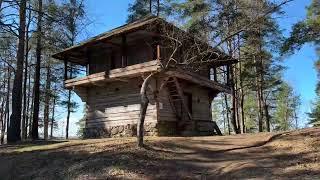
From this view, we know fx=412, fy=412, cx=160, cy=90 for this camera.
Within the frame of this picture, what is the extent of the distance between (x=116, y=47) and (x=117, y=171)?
13.8 metres

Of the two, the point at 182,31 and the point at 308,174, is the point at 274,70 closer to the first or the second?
the point at 182,31

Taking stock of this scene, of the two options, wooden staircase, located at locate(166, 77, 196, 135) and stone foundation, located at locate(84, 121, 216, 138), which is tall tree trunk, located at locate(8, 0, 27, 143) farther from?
wooden staircase, located at locate(166, 77, 196, 135)

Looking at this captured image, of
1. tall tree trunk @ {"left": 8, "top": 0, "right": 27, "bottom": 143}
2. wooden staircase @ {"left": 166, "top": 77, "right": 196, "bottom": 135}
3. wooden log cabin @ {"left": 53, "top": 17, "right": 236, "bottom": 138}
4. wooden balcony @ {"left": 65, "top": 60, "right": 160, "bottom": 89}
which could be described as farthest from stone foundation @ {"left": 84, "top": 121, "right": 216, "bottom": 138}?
tall tree trunk @ {"left": 8, "top": 0, "right": 27, "bottom": 143}

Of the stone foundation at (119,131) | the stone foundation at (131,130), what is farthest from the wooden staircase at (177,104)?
the stone foundation at (119,131)

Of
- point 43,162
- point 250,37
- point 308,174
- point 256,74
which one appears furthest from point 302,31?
Result: point 256,74

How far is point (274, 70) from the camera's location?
40719mm

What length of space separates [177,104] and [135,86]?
9.49 feet

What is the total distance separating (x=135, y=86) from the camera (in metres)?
24.5

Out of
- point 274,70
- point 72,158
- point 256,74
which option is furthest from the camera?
point 274,70

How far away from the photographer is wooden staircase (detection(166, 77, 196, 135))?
24000mm

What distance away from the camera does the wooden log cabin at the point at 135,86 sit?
2273 centimetres

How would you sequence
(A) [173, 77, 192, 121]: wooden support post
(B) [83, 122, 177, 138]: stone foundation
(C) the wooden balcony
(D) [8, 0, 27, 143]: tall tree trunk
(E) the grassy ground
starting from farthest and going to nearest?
1. (D) [8, 0, 27, 143]: tall tree trunk
2. (A) [173, 77, 192, 121]: wooden support post
3. (B) [83, 122, 177, 138]: stone foundation
4. (C) the wooden balcony
5. (E) the grassy ground

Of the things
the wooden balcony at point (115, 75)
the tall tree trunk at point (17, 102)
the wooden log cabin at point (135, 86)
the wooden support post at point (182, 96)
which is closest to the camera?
the wooden balcony at point (115, 75)

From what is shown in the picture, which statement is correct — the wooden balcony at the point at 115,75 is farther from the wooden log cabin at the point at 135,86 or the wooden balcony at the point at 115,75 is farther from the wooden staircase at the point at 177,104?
the wooden staircase at the point at 177,104
